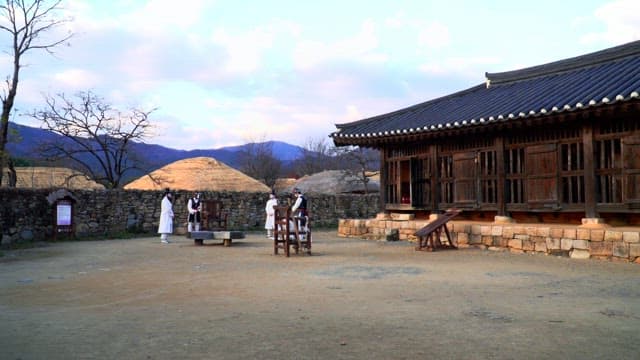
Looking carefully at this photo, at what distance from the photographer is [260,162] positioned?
6134 centimetres

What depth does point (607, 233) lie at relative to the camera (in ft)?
38.6

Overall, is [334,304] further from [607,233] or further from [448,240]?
[448,240]

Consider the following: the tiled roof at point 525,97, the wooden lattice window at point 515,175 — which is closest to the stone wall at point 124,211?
the tiled roof at point 525,97

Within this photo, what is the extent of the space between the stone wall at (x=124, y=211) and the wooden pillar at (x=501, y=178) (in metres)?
13.9

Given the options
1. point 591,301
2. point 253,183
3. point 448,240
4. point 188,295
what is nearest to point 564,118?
point 448,240

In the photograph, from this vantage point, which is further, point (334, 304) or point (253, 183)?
→ point (253, 183)

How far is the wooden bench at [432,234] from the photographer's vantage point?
14062 mm

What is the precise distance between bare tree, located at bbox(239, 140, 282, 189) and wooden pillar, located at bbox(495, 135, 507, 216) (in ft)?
138

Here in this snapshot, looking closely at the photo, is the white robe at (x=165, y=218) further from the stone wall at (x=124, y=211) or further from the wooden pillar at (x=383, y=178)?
the wooden pillar at (x=383, y=178)

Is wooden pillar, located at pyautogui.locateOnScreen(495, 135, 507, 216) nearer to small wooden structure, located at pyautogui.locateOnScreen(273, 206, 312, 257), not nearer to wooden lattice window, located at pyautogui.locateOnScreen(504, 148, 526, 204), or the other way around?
wooden lattice window, located at pyautogui.locateOnScreen(504, 148, 526, 204)

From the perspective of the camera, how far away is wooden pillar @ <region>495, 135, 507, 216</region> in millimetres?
14619

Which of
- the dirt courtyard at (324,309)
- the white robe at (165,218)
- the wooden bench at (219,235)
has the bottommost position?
the dirt courtyard at (324,309)

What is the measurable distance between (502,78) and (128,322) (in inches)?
596

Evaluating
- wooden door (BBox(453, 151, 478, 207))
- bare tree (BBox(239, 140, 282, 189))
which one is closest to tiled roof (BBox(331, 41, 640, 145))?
wooden door (BBox(453, 151, 478, 207))
